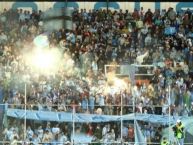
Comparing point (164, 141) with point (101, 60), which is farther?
point (101, 60)

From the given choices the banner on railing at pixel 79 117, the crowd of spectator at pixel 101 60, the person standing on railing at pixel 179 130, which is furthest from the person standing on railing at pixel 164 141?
the crowd of spectator at pixel 101 60

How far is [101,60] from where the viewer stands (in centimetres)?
3195

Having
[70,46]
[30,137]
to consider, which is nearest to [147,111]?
[30,137]

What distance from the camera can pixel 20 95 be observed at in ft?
92.9

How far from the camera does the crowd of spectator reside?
2820 centimetres

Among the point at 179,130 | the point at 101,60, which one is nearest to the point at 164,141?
the point at 179,130

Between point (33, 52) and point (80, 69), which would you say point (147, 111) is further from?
point (33, 52)

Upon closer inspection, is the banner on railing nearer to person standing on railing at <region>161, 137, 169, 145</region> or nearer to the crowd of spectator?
the crowd of spectator

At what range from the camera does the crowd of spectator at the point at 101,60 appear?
2820 centimetres

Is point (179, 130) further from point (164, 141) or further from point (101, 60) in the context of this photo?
point (101, 60)

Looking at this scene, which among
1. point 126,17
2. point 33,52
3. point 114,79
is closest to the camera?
point 114,79

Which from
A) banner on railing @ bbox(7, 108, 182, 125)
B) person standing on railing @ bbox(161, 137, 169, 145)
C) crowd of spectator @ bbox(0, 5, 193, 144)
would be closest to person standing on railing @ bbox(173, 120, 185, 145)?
person standing on railing @ bbox(161, 137, 169, 145)

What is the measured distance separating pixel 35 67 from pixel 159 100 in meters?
5.81

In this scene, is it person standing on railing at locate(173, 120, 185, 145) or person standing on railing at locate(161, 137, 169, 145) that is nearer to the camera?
person standing on railing at locate(161, 137, 169, 145)
